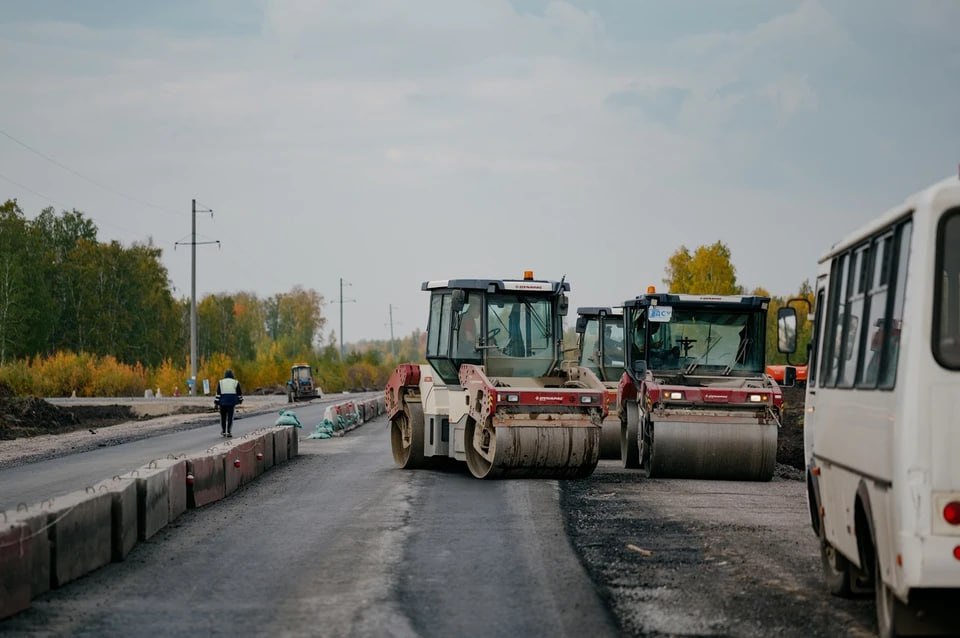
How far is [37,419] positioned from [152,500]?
37.8 m

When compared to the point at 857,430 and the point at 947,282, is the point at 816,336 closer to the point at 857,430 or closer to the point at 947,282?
the point at 857,430

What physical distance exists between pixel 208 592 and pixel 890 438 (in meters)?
5.57

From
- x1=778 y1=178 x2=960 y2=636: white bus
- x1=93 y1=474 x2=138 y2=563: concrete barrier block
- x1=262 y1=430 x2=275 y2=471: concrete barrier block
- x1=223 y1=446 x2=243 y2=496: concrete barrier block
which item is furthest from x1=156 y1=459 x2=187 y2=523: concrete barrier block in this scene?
x1=778 y1=178 x2=960 y2=636: white bus

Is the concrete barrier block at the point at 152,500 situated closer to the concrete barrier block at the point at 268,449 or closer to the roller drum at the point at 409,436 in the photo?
the roller drum at the point at 409,436

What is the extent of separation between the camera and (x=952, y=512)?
22.9 ft

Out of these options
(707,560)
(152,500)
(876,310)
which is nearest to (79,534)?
(152,500)

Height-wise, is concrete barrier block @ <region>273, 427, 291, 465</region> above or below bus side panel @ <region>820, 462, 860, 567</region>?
below

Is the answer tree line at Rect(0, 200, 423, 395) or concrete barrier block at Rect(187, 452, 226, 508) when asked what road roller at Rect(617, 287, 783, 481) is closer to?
concrete barrier block at Rect(187, 452, 226, 508)

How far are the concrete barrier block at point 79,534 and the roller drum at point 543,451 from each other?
7.96 metres

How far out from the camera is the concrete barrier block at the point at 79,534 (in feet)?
35.1

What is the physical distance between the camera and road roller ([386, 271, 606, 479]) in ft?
64.2

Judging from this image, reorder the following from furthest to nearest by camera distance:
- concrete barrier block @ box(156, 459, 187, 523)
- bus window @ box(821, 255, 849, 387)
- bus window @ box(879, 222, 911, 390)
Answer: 1. concrete barrier block @ box(156, 459, 187, 523)
2. bus window @ box(821, 255, 849, 387)
3. bus window @ box(879, 222, 911, 390)

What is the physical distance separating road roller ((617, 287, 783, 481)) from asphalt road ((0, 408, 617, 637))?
3.30 meters

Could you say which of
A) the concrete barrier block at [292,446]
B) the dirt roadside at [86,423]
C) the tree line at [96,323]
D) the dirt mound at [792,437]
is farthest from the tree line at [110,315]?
the concrete barrier block at [292,446]
